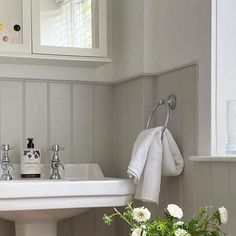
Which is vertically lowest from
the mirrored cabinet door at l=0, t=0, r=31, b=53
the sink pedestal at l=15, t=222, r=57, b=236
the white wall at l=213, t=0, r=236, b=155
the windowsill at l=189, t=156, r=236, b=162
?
the sink pedestal at l=15, t=222, r=57, b=236

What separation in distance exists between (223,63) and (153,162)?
0.44m

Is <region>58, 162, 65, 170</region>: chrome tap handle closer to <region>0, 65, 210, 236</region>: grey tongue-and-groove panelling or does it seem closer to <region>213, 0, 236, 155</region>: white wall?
<region>0, 65, 210, 236</region>: grey tongue-and-groove panelling

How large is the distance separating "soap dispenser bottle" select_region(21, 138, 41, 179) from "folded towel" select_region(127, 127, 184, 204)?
492 millimetres

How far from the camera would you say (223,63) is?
193cm

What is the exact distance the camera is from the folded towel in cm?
202

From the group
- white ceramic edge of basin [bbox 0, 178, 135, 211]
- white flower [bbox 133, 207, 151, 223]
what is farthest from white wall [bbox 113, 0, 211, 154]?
white flower [bbox 133, 207, 151, 223]

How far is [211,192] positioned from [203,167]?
93 millimetres

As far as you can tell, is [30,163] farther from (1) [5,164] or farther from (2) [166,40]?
(2) [166,40]

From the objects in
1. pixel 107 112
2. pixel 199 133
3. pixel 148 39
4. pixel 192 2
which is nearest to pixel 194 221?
pixel 199 133

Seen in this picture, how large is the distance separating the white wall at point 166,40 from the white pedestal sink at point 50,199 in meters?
0.37

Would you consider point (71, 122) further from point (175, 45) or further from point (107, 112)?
point (175, 45)

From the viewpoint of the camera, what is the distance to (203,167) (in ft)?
6.28

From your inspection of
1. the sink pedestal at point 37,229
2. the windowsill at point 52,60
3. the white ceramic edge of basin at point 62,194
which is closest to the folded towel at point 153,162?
the white ceramic edge of basin at point 62,194

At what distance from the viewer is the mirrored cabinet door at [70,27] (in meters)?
2.33
